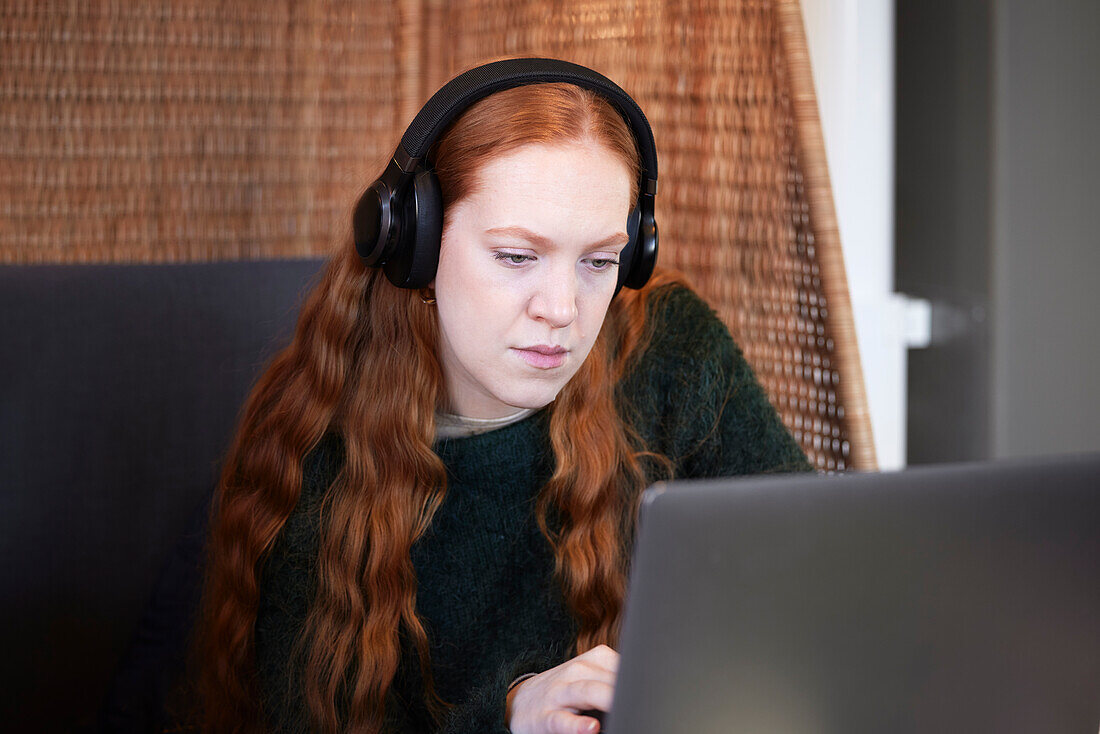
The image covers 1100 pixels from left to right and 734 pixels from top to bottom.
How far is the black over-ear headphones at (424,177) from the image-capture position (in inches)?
32.0

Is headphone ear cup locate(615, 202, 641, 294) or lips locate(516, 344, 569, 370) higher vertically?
headphone ear cup locate(615, 202, 641, 294)

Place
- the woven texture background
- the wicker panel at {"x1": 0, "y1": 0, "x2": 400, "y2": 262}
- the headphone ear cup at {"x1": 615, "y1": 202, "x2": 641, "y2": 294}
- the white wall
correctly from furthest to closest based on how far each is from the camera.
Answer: the white wall
the wicker panel at {"x1": 0, "y1": 0, "x2": 400, "y2": 262}
the woven texture background
the headphone ear cup at {"x1": 615, "y1": 202, "x2": 641, "y2": 294}

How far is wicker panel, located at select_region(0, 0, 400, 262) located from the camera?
53.2 inches

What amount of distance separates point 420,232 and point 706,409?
0.41 metres

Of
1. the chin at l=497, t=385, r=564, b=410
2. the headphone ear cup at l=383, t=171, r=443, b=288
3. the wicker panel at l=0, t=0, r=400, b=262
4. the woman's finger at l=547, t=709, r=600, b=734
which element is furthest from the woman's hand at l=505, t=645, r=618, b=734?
the wicker panel at l=0, t=0, r=400, b=262

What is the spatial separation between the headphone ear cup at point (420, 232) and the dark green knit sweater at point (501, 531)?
22 cm

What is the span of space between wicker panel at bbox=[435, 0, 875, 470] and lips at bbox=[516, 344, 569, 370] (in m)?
0.43

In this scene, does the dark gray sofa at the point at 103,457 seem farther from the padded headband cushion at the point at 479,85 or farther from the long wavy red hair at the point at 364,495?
the padded headband cushion at the point at 479,85

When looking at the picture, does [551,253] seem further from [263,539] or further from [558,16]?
[558,16]

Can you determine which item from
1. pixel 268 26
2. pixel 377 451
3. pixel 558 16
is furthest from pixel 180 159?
pixel 377 451

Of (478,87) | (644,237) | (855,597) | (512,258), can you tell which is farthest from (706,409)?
(855,597)

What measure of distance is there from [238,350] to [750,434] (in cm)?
66

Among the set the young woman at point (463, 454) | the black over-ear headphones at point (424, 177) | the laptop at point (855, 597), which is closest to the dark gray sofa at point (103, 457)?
the young woman at point (463, 454)

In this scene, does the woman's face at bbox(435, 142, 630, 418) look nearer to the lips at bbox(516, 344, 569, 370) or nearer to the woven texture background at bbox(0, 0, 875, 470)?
the lips at bbox(516, 344, 569, 370)
